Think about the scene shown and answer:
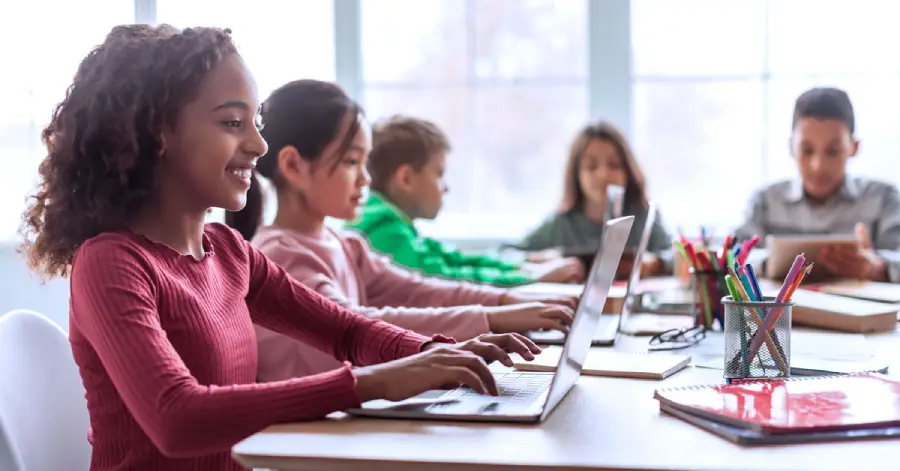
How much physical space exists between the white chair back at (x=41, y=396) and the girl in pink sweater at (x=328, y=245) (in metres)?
0.38

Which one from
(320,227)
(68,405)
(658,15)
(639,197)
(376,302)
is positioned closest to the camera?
(68,405)

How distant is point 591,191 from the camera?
3404mm

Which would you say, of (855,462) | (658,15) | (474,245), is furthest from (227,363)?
(658,15)

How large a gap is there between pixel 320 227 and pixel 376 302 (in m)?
0.27

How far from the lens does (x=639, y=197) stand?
3.35 m

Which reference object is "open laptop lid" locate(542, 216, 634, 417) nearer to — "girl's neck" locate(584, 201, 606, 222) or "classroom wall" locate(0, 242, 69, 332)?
"girl's neck" locate(584, 201, 606, 222)

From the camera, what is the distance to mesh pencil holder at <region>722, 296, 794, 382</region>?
113 centimetres

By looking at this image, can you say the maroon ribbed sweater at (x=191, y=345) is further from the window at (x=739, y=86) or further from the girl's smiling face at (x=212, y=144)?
the window at (x=739, y=86)

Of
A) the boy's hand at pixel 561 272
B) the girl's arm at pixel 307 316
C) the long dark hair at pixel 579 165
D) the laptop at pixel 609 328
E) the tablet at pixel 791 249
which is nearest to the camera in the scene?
the girl's arm at pixel 307 316

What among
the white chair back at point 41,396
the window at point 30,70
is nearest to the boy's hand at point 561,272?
the white chair back at point 41,396

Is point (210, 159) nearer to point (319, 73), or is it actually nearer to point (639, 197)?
point (639, 197)

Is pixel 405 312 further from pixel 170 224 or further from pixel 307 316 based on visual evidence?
pixel 170 224

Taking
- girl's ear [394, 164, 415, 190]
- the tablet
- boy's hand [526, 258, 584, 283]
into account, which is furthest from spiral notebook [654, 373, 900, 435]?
girl's ear [394, 164, 415, 190]

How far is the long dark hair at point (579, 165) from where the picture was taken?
11.0 feet
